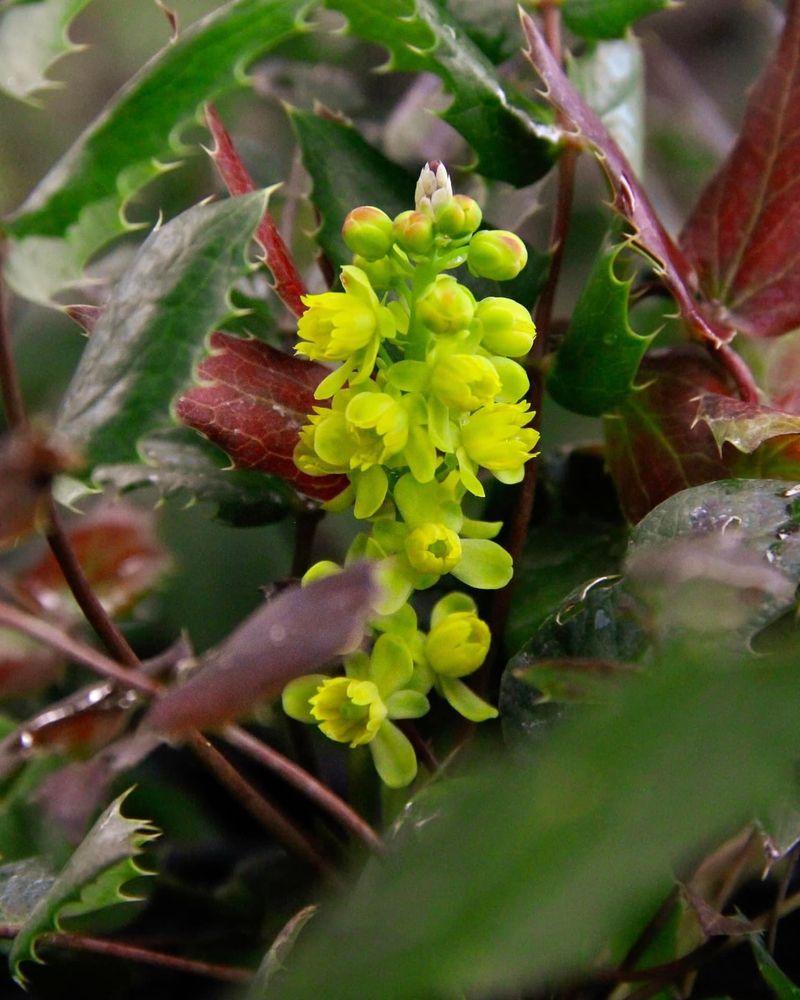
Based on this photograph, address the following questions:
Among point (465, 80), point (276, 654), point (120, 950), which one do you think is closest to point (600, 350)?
point (465, 80)

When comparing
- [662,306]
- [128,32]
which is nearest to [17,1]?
[662,306]

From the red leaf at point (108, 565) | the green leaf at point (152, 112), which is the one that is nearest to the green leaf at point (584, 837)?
the green leaf at point (152, 112)

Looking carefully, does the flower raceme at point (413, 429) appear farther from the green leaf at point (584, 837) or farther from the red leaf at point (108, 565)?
Result: the red leaf at point (108, 565)

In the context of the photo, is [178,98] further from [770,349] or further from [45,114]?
[45,114]

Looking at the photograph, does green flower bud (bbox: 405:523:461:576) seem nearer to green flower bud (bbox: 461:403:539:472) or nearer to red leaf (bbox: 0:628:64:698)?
green flower bud (bbox: 461:403:539:472)

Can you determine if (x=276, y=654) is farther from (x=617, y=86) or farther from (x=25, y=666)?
(x=617, y=86)
